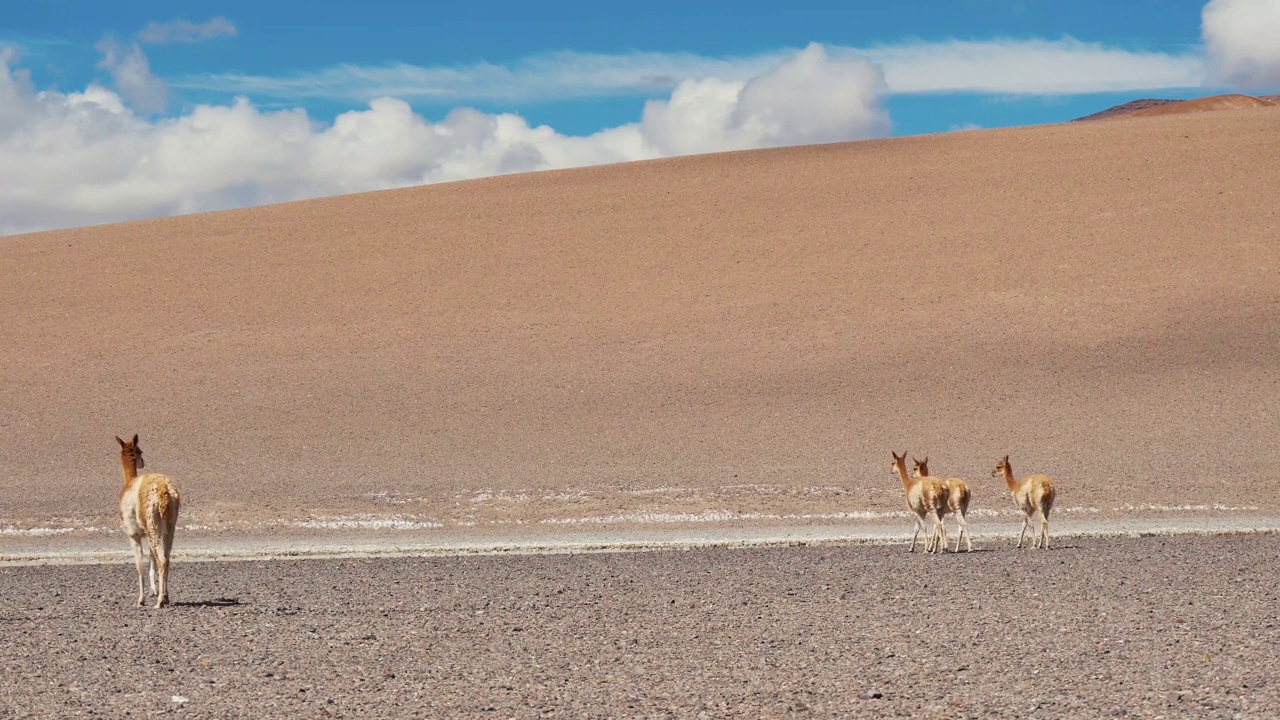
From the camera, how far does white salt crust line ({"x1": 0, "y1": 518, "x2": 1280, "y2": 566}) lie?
18.7 m

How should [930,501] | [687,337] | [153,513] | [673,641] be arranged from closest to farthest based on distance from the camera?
1. [673,641]
2. [153,513]
3. [930,501]
4. [687,337]

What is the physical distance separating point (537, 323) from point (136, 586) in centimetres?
2632

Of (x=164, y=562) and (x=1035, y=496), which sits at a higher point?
(x=1035, y=496)

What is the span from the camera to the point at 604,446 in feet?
95.3

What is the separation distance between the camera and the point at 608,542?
20125 mm

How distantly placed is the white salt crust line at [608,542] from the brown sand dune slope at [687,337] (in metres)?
2.02

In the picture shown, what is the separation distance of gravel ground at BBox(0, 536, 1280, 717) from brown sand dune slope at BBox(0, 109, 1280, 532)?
9092 mm

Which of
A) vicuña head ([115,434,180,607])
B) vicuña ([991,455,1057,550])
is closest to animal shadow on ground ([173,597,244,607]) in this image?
vicuña head ([115,434,180,607])

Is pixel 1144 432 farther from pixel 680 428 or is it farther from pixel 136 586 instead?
pixel 136 586

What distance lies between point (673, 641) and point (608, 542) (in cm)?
990

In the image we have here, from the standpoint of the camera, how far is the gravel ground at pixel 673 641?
26.8ft

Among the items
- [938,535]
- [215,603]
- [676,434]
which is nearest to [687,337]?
[676,434]

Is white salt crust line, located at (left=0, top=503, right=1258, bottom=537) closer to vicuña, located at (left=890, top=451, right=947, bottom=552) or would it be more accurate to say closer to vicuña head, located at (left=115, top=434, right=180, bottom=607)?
vicuña, located at (left=890, top=451, right=947, bottom=552)

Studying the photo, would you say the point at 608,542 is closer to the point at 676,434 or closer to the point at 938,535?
the point at 938,535
